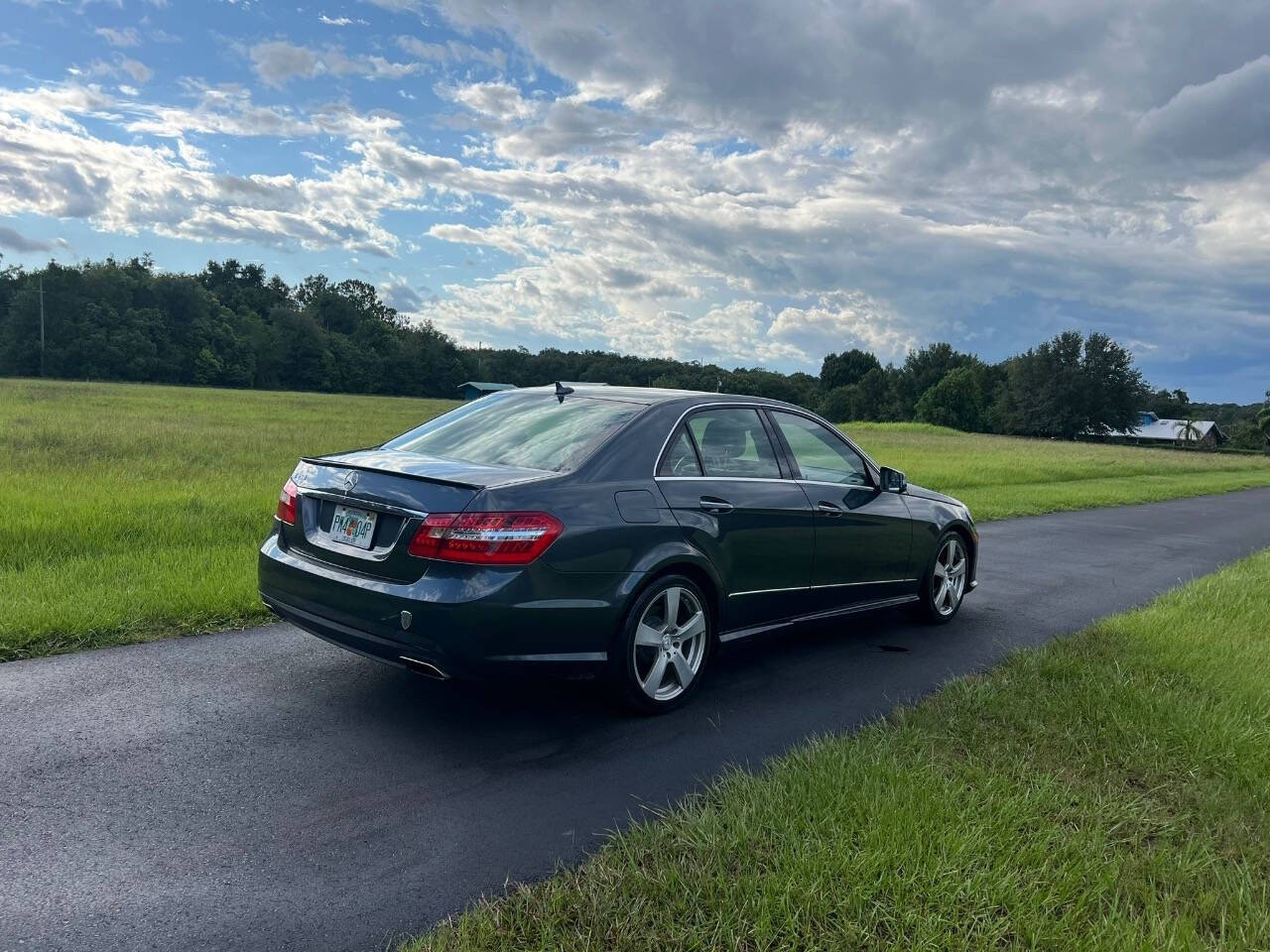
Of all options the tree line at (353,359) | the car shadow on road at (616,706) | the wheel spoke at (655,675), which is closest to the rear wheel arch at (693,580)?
the car shadow on road at (616,706)

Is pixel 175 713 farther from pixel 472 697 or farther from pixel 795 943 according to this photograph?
pixel 795 943

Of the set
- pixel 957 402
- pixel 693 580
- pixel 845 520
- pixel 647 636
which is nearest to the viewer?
pixel 647 636

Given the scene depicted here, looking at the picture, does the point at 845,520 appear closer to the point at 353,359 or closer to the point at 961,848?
the point at 961,848

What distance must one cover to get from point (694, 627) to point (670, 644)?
7.1 inches

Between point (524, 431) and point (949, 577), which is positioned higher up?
point (524, 431)

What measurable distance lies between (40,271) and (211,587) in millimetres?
99425

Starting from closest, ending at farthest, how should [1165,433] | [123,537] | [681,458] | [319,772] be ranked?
[319,772]
[681,458]
[123,537]
[1165,433]

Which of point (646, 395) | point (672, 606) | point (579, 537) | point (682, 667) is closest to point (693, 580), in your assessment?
point (672, 606)

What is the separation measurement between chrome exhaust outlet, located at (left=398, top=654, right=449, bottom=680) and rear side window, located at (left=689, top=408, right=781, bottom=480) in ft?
5.87

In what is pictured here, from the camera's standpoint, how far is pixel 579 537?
13.4 ft

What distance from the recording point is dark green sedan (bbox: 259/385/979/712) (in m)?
3.91

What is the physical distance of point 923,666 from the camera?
566cm

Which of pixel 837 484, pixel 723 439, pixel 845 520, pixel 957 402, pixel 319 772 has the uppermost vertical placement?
pixel 957 402

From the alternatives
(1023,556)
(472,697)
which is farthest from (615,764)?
(1023,556)
